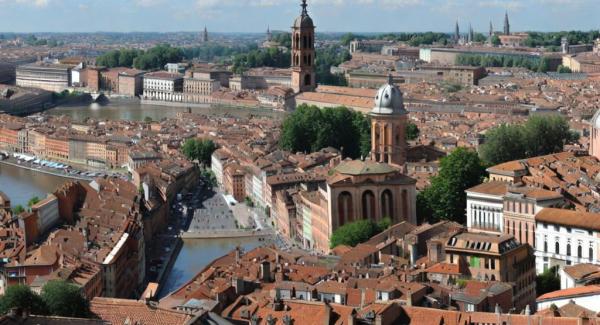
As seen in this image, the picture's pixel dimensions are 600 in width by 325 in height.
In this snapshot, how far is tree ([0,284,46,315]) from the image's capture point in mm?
13010

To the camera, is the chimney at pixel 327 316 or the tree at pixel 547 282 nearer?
the chimney at pixel 327 316

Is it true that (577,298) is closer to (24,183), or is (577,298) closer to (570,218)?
(570,218)

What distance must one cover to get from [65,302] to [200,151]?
2451cm

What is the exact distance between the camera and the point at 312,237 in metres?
23.0

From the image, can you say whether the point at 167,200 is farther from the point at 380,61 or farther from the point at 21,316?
the point at 380,61

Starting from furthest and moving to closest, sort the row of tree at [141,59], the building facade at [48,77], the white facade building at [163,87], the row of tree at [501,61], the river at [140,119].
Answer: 1. the row of tree at [141,59]
2. the building facade at [48,77]
3. the row of tree at [501,61]
4. the white facade building at [163,87]
5. the river at [140,119]

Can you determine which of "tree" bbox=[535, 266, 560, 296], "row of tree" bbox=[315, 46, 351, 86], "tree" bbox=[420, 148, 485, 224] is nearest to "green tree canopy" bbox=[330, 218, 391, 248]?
"tree" bbox=[420, 148, 485, 224]

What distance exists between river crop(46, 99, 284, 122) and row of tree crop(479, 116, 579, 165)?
26384mm

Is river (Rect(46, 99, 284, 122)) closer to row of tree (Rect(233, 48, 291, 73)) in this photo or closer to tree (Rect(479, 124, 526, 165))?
row of tree (Rect(233, 48, 291, 73))

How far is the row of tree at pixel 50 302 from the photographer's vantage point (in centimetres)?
1310

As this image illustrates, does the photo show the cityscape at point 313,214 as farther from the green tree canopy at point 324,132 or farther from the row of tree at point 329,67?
the row of tree at point 329,67

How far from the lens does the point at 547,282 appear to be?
16484 mm

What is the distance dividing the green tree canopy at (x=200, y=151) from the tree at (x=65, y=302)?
23.7 metres

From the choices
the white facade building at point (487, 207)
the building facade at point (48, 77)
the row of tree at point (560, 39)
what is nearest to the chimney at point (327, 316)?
the white facade building at point (487, 207)
